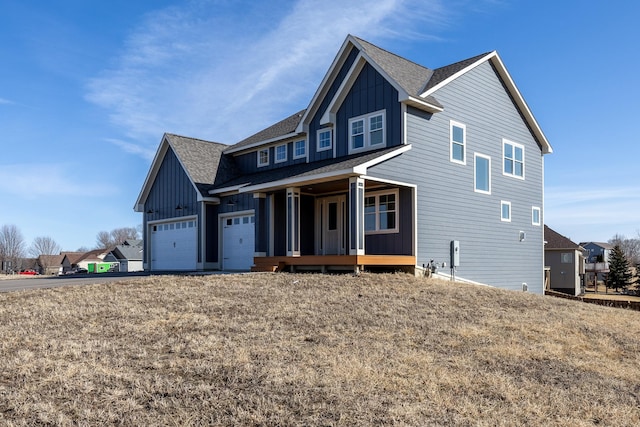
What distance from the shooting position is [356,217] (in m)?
15.5

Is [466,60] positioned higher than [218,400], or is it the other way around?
[466,60]

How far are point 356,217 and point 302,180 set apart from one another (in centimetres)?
236

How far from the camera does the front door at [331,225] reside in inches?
771

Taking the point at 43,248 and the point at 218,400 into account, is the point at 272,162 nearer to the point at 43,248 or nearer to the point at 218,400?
the point at 218,400

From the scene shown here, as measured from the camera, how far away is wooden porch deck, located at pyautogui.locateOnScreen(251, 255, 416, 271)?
50.1 feet

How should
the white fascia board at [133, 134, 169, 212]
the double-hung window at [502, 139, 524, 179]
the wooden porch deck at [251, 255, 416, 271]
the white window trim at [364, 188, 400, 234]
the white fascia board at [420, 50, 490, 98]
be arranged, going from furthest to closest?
the white fascia board at [133, 134, 169, 212]
the double-hung window at [502, 139, 524, 179]
the white fascia board at [420, 50, 490, 98]
the white window trim at [364, 188, 400, 234]
the wooden porch deck at [251, 255, 416, 271]

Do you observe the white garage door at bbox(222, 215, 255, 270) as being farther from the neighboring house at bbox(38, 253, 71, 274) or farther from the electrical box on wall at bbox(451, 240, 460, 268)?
the neighboring house at bbox(38, 253, 71, 274)

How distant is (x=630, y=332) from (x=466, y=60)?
458 inches

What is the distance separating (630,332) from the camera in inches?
468

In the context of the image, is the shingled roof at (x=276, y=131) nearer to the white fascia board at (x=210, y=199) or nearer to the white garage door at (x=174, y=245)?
the white fascia board at (x=210, y=199)

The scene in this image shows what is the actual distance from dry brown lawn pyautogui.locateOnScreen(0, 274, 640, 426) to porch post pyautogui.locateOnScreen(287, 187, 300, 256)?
14.5 ft

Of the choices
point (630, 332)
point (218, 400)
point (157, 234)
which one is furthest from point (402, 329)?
point (157, 234)

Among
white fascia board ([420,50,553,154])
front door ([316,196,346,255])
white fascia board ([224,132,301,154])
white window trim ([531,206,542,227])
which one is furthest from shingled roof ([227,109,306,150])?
white window trim ([531,206,542,227])

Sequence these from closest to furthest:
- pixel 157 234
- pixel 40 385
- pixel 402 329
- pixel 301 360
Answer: pixel 40 385 → pixel 301 360 → pixel 402 329 → pixel 157 234
